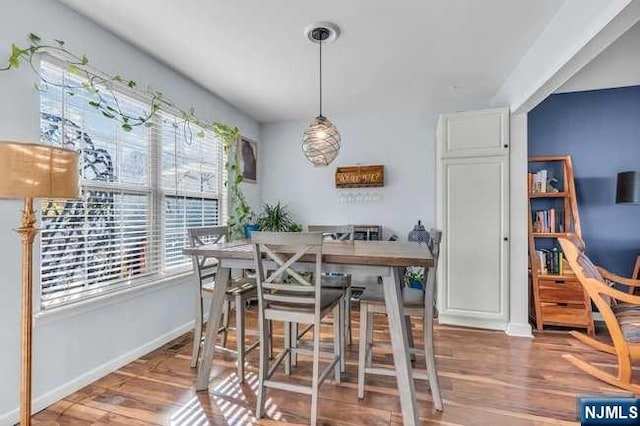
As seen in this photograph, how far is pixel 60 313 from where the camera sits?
2.00 meters

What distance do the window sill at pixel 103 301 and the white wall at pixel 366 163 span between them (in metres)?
1.97

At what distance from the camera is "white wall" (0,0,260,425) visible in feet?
5.77

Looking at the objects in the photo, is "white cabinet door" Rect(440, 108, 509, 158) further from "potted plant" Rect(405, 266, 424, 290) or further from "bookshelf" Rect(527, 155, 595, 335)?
"potted plant" Rect(405, 266, 424, 290)

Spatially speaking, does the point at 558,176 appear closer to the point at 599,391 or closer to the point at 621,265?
the point at 621,265

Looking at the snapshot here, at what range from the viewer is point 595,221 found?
10.8 feet

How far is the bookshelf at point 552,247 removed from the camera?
308 centimetres

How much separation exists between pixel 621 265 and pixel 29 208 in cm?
473

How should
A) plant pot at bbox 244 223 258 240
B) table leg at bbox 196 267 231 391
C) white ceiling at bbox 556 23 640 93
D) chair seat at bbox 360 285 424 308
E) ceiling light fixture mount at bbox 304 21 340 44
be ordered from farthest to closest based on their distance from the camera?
1. plant pot at bbox 244 223 258 240
2. white ceiling at bbox 556 23 640 93
3. ceiling light fixture mount at bbox 304 21 340 44
4. table leg at bbox 196 267 231 391
5. chair seat at bbox 360 285 424 308

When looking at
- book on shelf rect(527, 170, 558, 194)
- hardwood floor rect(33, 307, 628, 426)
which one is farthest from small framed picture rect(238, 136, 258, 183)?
book on shelf rect(527, 170, 558, 194)

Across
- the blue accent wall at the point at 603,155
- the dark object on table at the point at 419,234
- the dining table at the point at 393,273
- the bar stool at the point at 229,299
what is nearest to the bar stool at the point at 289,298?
the dining table at the point at 393,273

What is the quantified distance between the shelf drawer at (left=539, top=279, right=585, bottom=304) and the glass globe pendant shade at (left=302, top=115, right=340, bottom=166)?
2.48m

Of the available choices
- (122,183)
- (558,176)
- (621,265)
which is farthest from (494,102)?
(122,183)

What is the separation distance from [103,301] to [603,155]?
4695 mm

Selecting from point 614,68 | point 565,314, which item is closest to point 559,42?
point 614,68
